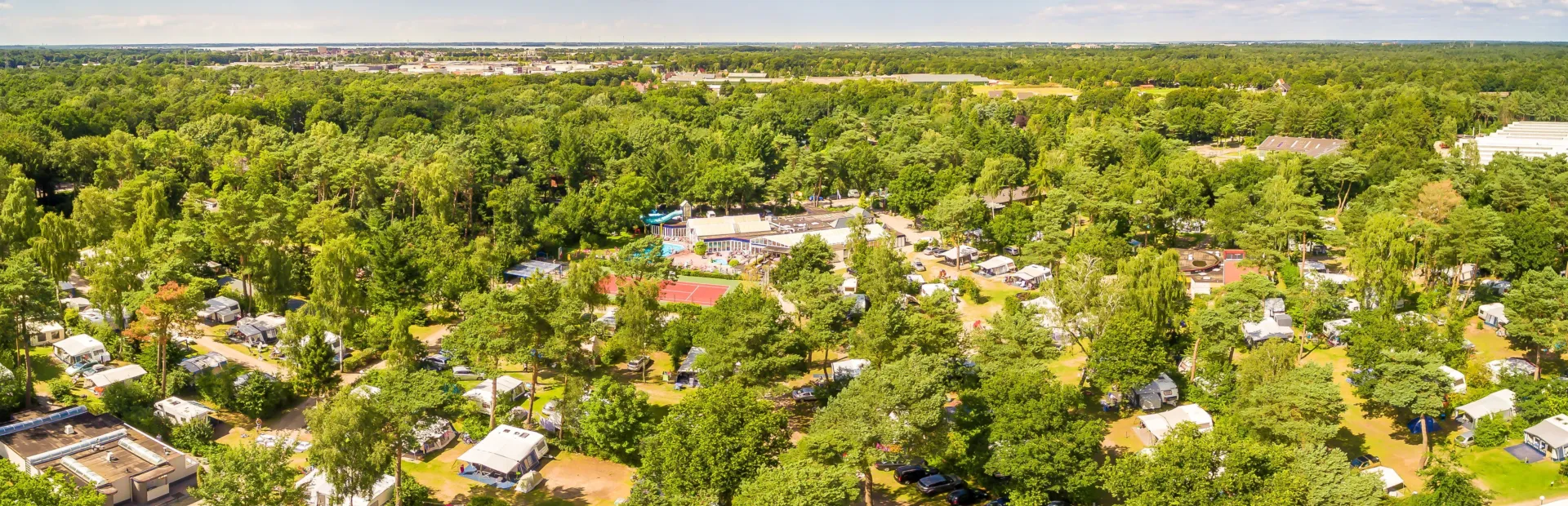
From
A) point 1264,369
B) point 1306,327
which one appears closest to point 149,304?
point 1264,369

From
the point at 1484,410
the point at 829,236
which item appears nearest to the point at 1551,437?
the point at 1484,410

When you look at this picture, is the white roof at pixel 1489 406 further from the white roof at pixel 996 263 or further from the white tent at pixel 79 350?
the white tent at pixel 79 350

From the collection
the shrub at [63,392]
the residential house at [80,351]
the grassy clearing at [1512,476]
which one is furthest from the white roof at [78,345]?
the grassy clearing at [1512,476]

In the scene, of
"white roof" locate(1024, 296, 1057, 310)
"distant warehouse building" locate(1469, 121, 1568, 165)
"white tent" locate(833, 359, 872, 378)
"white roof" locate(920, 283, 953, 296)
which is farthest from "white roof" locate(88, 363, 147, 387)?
"distant warehouse building" locate(1469, 121, 1568, 165)

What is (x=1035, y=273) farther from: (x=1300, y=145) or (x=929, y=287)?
(x=1300, y=145)

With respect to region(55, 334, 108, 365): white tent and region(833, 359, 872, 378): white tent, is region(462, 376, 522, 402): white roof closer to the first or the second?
region(833, 359, 872, 378): white tent

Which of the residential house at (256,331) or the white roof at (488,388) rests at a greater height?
the residential house at (256,331)
